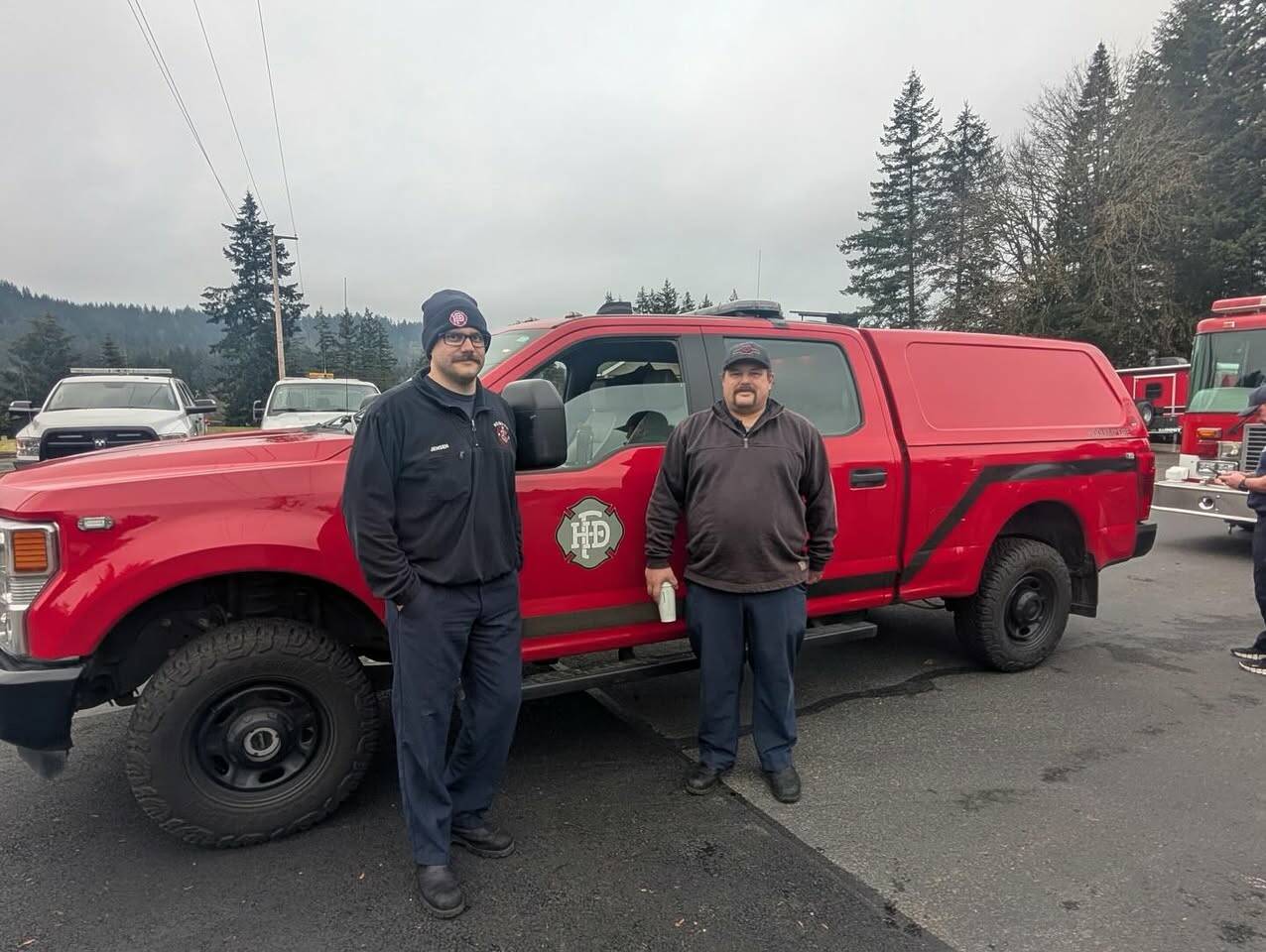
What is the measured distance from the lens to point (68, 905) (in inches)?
96.8

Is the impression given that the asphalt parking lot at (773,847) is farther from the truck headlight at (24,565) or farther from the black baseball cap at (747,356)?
the black baseball cap at (747,356)

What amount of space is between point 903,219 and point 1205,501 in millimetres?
37280

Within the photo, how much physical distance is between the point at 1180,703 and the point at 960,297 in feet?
111

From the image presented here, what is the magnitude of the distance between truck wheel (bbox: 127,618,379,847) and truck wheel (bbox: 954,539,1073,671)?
3350 mm

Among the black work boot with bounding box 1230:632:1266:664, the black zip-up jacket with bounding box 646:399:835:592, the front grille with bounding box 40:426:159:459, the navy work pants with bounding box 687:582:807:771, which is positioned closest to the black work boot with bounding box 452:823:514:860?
the navy work pants with bounding box 687:582:807:771

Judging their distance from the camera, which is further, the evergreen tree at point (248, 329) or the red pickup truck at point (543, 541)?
the evergreen tree at point (248, 329)

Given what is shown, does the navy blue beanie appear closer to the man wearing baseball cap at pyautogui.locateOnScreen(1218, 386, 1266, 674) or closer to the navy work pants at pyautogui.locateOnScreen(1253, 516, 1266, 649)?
the man wearing baseball cap at pyautogui.locateOnScreen(1218, 386, 1266, 674)

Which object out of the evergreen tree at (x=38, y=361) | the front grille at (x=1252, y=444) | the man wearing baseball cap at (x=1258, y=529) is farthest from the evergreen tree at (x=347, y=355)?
the evergreen tree at (x=38, y=361)

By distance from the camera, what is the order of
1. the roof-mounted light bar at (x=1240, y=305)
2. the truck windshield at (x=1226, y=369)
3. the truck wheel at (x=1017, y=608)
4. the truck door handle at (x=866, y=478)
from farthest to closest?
the roof-mounted light bar at (x=1240, y=305) < the truck windshield at (x=1226, y=369) < the truck wheel at (x=1017, y=608) < the truck door handle at (x=866, y=478)

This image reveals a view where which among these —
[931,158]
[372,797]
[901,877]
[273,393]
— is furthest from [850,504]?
[931,158]

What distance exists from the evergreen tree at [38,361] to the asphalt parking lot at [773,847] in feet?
85.4

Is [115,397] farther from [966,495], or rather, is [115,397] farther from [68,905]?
[966,495]

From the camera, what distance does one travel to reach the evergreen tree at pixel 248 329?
106 ft

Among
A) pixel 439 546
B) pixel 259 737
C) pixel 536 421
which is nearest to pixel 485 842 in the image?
pixel 259 737
